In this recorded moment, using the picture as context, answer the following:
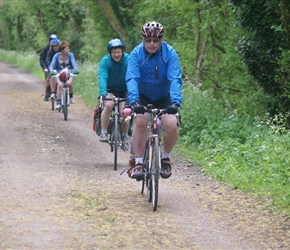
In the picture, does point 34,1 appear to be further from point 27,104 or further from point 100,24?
point 27,104

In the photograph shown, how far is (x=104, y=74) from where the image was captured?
10758 millimetres

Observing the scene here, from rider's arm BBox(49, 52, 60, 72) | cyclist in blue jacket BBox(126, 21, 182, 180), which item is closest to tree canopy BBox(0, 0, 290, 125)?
rider's arm BBox(49, 52, 60, 72)

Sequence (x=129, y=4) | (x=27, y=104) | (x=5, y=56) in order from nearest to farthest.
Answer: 1. (x=27, y=104)
2. (x=129, y=4)
3. (x=5, y=56)

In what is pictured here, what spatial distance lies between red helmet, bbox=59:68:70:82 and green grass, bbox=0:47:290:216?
10.4ft

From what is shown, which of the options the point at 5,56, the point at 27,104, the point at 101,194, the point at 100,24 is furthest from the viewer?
the point at 5,56

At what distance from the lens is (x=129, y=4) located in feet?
100

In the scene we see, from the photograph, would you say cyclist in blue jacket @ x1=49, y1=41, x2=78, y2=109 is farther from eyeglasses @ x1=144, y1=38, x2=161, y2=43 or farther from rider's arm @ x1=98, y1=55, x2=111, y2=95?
eyeglasses @ x1=144, y1=38, x2=161, y2=43

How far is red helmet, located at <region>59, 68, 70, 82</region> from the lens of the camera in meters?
17.6

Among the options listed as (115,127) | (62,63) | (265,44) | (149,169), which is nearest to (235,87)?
(265,44)

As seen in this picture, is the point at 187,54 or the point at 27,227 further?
the point at 187,54

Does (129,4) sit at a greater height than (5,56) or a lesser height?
greater

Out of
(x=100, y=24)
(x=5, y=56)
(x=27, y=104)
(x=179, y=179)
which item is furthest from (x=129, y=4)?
(x=5, y=56)

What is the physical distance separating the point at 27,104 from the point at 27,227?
50.8 ft

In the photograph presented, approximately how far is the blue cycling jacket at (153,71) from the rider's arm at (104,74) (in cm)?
247
